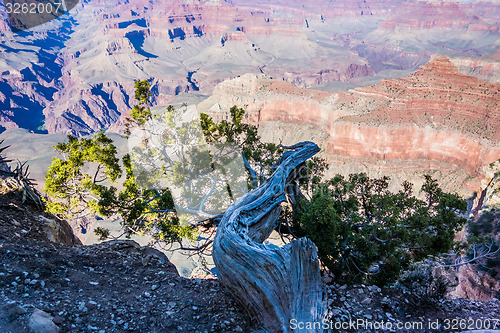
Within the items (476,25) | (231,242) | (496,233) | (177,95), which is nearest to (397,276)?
(231,242)

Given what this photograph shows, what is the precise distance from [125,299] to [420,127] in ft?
167

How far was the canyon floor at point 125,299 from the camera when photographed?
187 inches

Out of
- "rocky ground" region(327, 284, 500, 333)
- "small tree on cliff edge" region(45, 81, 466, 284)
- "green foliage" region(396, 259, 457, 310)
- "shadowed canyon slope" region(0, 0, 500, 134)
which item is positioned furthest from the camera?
"shadowed canyon slope" region(0, 0, 500, 134)

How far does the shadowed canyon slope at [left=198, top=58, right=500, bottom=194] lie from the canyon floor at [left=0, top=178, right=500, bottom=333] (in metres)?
36.5

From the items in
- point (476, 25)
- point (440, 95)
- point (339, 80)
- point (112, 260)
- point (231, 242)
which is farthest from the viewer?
point (476, 25)

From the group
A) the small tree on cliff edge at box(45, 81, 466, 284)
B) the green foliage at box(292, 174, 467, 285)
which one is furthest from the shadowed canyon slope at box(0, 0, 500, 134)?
the green foliage at box(292, 174, 467, 285)

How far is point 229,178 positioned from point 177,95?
14053 cm

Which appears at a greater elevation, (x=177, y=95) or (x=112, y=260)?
(x=112, y=260)

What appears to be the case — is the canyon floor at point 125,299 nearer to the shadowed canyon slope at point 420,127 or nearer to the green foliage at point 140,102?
the green foliage at point 140,102

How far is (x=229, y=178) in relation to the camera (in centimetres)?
1244

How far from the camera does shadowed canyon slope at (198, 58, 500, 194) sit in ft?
138

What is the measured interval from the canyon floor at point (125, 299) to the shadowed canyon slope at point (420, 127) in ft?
120

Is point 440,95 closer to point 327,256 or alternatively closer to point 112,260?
point 327,256

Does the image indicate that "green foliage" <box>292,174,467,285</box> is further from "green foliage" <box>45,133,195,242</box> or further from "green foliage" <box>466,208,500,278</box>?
"green foliage" <box>466,208,500,278</box>
